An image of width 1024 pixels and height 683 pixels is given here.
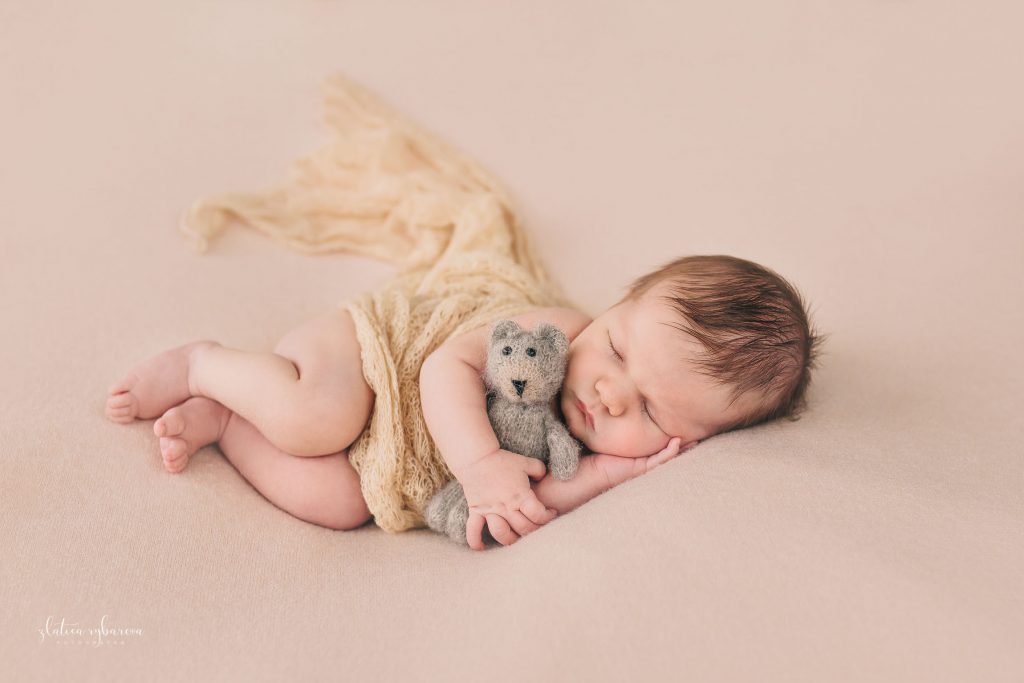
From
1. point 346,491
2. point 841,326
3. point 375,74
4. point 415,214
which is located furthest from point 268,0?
point 841,326

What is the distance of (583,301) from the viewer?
1.79 metres

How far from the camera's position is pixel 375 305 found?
58.3 inches

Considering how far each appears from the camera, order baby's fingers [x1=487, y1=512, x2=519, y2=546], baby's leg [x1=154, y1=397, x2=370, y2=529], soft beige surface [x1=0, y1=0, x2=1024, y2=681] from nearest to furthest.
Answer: soft beige surface [x1=0, y1=0, x2=1024, y2=681] < baby's fingers [x1=487, y1=512, x2=519, y2=546] < baby's leg [x1=154, y1=397, x2=370, y2=529]

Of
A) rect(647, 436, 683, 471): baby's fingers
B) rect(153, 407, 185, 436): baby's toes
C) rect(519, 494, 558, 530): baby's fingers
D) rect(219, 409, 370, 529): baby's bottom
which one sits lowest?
rect(219, 409, 370, 529): baby's bottom

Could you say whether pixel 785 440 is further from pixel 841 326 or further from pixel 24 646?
pixel 24 646

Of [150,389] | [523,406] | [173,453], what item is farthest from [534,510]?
[150,389]

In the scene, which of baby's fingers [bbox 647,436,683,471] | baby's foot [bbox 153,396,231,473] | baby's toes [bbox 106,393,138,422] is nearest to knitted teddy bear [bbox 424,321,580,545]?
baby's fingers [bbox 647,436,683,471]

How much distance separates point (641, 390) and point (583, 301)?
22.8 inches

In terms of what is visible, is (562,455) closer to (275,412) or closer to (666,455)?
(666,455)

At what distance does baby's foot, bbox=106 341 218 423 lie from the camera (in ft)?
4.29

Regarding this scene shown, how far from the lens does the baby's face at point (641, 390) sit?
3.97 feet

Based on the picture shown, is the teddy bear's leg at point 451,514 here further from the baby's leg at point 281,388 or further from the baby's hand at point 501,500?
the baby's leg at point 281,388

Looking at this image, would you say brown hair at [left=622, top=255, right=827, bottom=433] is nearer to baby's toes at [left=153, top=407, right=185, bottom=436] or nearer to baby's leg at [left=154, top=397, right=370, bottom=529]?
baby's leg at [left=154, top=397, right=370, bottom=529]

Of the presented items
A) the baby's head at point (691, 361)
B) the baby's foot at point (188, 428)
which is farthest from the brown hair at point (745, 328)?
the baby's foot at point (188, 428)
